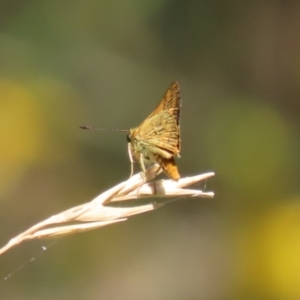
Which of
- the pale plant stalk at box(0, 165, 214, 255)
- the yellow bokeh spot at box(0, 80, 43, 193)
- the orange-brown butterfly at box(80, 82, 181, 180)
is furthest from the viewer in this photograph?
the yellow bokeh spot at box(0, 80, 43, 193)

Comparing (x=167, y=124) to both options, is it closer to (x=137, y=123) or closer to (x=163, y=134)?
(x=163, y=134)

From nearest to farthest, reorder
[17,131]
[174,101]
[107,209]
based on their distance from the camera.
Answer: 1. [107,209]
2. [174,101]
3. [17,131]

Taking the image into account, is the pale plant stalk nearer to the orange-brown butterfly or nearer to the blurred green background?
the orange-brown butterfly

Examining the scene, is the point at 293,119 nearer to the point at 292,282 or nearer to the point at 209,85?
the point at 209,85

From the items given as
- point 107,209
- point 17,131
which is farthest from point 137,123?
point 107,209

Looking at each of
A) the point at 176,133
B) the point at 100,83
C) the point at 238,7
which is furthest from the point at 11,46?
the point at 176,133

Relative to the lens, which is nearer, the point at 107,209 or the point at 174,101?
the point at 107,209

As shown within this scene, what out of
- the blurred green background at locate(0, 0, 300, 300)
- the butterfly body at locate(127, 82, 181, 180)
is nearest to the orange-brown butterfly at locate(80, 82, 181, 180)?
the butterfly body at locate(127, 82, 181, 180)

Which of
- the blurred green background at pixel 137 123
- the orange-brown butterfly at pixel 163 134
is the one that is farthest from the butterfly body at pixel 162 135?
the blurred green background at pixel 137 123
